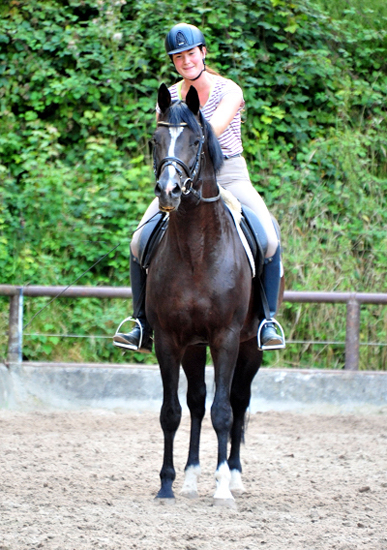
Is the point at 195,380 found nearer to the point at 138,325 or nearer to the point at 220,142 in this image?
the point at 138,325

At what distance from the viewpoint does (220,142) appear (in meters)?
5.14

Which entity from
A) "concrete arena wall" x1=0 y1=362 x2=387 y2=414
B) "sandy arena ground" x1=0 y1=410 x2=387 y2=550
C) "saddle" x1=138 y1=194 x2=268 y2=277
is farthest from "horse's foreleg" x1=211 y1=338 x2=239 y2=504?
"concrete arena wall" x1=0 y1=362 x2=387 y2=414

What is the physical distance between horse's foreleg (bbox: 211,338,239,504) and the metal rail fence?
3.68 m

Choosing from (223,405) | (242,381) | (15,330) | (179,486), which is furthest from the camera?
(15,330)

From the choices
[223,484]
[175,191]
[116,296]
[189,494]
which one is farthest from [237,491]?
[116,296]

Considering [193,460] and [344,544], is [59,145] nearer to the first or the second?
[193,460]

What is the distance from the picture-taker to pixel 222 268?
15.0 ft

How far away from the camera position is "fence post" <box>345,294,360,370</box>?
323 inches

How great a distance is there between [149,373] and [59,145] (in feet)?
14.1

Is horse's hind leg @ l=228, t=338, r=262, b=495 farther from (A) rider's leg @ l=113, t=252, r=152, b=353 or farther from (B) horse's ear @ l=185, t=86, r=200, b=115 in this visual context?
(B) horse's ear @ l=185, t=86, r=200, b=115

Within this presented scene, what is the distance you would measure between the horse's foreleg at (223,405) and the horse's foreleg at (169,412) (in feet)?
0.97

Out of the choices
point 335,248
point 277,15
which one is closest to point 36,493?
point 335,248

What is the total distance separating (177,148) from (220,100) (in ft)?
3.01

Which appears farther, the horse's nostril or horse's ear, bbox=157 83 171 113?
horse's ear, bbox=157 83 171 113
